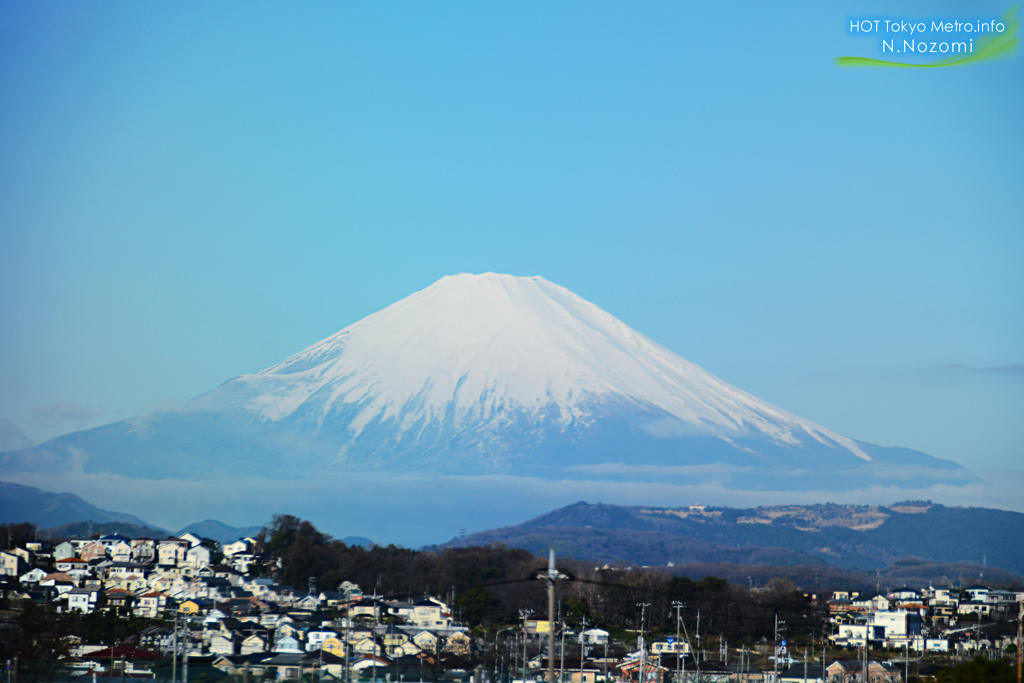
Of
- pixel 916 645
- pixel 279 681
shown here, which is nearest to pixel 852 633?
pixel 916 645

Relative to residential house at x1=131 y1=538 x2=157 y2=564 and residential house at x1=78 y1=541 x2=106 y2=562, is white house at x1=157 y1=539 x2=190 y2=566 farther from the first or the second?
residential house at x1=78 y1=541 x2=106 y2=562

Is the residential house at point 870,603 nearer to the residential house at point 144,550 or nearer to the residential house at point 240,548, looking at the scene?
the residential house at point 240,548

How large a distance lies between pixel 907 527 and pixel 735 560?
136ft

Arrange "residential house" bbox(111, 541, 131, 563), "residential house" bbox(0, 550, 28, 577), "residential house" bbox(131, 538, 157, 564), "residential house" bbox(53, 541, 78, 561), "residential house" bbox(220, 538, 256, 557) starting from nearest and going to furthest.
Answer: "residential house" bbox(0, 550, 28, 577) < "residential house" bbox(53, 541, 78, 561) < "residential house" bbox(111, 541, 131, 563) < "residential house" bbox(131, 538, 157, 564) < "residential house" bbox(220, 538, 256, 557)

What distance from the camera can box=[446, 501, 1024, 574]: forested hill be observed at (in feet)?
535

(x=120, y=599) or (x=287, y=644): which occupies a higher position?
(x=120, y=599)

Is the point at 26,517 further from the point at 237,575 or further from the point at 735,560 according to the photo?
the point at 237,575

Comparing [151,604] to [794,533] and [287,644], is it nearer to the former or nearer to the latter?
[287,644]

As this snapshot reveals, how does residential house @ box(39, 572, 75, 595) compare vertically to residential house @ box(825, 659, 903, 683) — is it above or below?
above

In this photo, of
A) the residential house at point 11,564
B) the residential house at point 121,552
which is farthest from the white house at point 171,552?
the residential house at point 11,564

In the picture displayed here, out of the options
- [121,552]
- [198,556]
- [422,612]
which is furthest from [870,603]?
[121,552]

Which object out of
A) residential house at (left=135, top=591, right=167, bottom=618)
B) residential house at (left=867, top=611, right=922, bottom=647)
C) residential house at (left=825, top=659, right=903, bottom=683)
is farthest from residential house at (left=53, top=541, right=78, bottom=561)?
residential house at (left=825, top=659, right=903, bottom=683)

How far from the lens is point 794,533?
186 metres

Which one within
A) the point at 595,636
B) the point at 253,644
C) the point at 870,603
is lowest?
the point at 870,603
